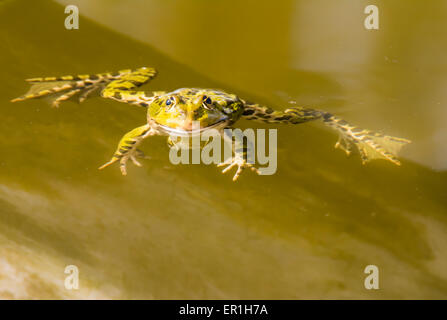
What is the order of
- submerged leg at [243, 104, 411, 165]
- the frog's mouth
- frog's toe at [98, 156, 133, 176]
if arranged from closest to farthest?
frog's toe at [98, 156, 133, 176] < the frog's mouth < submerged leg at [243, 104, 411, 165]

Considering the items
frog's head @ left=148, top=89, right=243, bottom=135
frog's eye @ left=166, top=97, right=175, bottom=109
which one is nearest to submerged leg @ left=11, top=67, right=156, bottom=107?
frog's head @ left=148, top=89, right=243, bottom=135

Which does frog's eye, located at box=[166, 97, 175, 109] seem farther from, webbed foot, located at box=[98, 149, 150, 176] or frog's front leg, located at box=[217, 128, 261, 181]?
frog's front leg, located at box=[217, 128, 261, 181]

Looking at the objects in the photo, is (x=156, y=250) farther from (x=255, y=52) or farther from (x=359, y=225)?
(x=255, y=52)

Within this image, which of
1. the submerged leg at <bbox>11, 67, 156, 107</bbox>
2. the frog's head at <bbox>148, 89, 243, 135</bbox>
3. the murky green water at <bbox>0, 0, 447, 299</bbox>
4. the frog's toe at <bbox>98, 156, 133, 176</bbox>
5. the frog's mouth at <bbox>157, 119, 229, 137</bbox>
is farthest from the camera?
the submerged leg at <bbox>11, 67, 156, 107</bbox>

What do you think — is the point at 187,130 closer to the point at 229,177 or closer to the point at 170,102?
the point at 170,102

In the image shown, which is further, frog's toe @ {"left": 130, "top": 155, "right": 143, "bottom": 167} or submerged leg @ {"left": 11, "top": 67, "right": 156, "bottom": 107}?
submerged leg @ {"left": 11, "top": 67, "right": 156, "bottom": 107}

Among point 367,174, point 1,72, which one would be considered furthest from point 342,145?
point 1,72

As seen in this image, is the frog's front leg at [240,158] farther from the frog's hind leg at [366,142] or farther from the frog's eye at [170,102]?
the frog's hind leg at [366,142]
